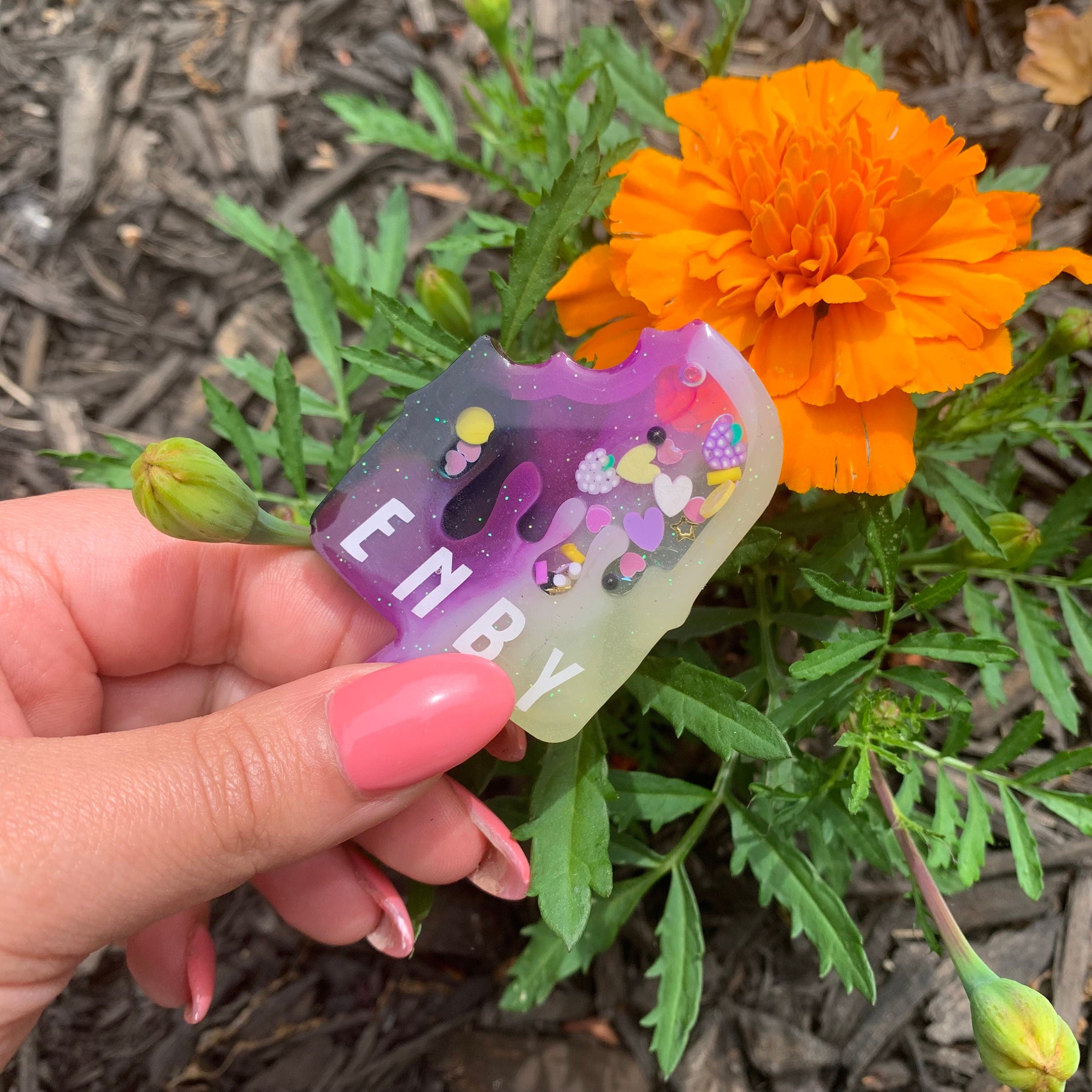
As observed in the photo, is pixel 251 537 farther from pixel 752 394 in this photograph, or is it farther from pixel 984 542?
pixel 984 542

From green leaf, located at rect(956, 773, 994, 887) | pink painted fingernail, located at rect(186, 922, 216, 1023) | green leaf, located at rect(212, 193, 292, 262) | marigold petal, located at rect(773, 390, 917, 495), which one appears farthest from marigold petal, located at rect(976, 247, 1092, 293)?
pink painted fingernail, located at rect(186, 922, 216, 1023)

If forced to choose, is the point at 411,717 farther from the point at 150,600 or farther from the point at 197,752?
the point at 150,600

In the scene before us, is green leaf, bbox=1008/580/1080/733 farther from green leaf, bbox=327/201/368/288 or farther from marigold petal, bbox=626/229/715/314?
green leaf, bbox=327/201/368/288

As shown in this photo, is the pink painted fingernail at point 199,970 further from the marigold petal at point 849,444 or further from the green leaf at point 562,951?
the marigold petal at point 849,444

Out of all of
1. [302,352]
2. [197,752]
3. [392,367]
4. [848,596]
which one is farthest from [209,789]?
[302,352]

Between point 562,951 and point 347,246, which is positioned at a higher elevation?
point 347,246

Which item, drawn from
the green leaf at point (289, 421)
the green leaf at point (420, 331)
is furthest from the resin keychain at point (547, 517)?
the green leaf at point (289, 421)

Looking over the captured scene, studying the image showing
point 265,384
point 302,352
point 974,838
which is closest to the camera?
point 974,838

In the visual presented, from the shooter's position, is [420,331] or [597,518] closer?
[597,518]
